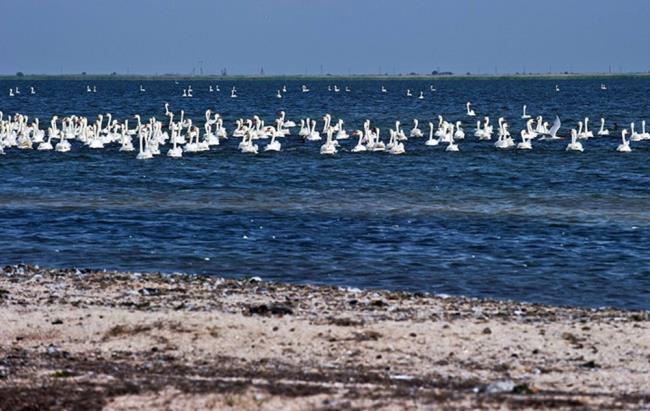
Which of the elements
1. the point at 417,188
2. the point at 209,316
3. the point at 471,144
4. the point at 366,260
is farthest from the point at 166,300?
the point at 471,144

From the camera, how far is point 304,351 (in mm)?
12375

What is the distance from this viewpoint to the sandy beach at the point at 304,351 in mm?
10250

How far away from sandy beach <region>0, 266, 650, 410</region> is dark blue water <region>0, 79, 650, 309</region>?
9.40 ft

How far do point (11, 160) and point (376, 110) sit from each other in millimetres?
47045

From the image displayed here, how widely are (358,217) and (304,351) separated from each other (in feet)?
47.3

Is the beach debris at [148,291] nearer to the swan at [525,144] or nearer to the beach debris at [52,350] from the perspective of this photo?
the beach debris at [52,350]

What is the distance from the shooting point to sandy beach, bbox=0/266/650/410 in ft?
33.6

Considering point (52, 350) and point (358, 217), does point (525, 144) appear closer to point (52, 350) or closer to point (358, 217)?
point (358, 217)

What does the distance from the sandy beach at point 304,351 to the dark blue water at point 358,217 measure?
2865 mm

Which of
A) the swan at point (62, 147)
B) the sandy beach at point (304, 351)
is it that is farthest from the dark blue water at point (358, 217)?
the sandy beach at point (304, 351)

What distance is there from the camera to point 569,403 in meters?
10.0

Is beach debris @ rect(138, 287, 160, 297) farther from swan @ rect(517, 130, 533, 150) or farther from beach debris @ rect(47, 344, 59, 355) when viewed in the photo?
swan @ rect(517, 130, 533, 150)

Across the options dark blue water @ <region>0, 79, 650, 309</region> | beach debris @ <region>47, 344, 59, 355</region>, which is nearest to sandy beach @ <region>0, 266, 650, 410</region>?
beach debris @ <region>47, 344, 59, 355</region>

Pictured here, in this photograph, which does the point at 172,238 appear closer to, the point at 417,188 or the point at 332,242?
the point at 332,242
